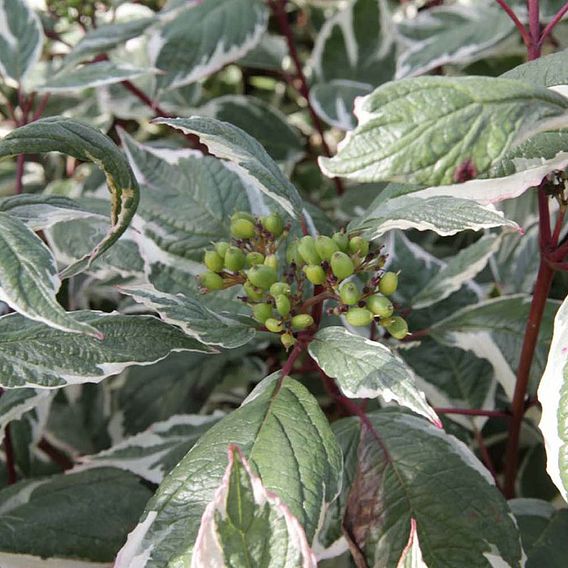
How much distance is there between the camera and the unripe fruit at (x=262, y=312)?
1.90 feet

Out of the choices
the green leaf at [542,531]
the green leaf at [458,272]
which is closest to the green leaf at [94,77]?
the green leaf at [458,272]

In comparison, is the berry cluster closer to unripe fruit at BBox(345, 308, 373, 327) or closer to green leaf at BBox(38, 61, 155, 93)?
unripe fruit at BBox(345, 308, 373, 327)

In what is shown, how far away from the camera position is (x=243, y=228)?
0.60 m

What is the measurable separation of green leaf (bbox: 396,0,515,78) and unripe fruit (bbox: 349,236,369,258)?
1.75 feet

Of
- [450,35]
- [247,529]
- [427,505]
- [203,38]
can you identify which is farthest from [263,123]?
[247,529]

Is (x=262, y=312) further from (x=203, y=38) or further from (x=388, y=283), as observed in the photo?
(x=203, y=38)

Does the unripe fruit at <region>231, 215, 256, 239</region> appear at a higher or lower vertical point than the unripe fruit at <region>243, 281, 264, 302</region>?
higher

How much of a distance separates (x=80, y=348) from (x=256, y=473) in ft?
0.56

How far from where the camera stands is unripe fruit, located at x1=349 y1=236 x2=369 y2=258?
564mm

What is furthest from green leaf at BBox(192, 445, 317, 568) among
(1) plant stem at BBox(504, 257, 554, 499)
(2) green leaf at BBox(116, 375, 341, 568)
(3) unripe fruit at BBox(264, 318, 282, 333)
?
(1) plant stem at BBox(504, 257, 554, 499)

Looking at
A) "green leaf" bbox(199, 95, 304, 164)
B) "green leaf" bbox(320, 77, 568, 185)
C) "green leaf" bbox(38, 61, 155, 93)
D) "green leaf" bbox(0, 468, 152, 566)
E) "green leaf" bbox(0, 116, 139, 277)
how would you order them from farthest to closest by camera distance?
"green leaf" bbox(199, 95, 304, 164) < "green leaf" bbox(38, 61, 155, 93) < "green leaf" bbox(0, 468, 152, 566) < "green leaf" bbox(0, 116, 139, 277) < "green leaf" bbox(320, 77, 568, 185)

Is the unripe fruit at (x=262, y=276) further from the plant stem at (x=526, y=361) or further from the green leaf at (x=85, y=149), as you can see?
the plant stem at (x=526, y=361)

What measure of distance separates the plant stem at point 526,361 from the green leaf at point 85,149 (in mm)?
320

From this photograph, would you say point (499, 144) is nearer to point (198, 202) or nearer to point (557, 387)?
point (557, 387)
